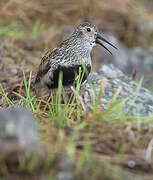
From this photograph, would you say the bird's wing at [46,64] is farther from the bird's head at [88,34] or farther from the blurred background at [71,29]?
the blurred background at [71,29]

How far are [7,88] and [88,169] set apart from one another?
274 centimetres

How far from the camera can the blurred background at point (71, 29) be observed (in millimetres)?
6625

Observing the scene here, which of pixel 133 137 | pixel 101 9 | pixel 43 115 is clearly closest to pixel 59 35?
pixel 101 9

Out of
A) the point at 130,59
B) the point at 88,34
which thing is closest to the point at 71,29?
the point at 130,59

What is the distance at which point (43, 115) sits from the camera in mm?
3871

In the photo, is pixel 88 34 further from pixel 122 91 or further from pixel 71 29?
pixel 71 29

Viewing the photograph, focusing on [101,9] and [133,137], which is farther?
[101,9]

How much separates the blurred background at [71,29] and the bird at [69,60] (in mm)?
933

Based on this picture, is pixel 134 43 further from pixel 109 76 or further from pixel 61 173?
pixel 61 173

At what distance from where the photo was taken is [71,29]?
821cm

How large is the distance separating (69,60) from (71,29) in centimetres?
353

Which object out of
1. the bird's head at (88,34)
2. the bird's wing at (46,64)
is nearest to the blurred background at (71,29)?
the bird's wing at (46,64)

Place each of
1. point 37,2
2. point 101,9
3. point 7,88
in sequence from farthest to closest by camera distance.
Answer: point 101,9
point 37,2
point 7,88

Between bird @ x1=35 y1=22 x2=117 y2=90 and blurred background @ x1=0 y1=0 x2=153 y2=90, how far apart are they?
0.93 meters
